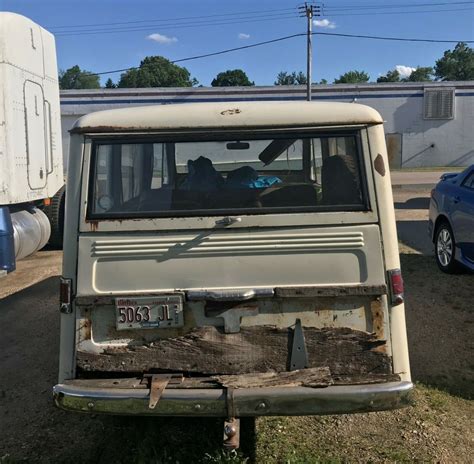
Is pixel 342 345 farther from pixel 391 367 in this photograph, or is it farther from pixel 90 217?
pixel 90 217

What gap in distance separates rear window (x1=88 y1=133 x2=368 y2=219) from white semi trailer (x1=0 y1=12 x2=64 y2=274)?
4294mm

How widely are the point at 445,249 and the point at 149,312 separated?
17.5 feet

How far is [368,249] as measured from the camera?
302 cm

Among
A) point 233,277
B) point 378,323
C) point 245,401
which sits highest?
point 233,277

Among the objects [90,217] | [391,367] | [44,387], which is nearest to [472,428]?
[391,367]

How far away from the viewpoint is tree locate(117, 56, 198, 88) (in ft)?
255

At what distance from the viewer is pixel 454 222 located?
22.6 ft

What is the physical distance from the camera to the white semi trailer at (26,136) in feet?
22.8

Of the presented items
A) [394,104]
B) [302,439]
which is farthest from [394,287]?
[394,104]

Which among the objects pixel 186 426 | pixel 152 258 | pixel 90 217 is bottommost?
pixel 186 426

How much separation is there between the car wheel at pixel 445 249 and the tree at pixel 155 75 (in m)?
74.1

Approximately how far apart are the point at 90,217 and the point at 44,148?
5.72 metres

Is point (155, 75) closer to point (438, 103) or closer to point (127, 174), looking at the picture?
point (438, 103)

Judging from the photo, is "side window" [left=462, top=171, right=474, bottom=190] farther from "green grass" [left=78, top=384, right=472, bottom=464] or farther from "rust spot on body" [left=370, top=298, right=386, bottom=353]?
"rust spot on body" [left=370, top=298, right=386, bottom=353]
